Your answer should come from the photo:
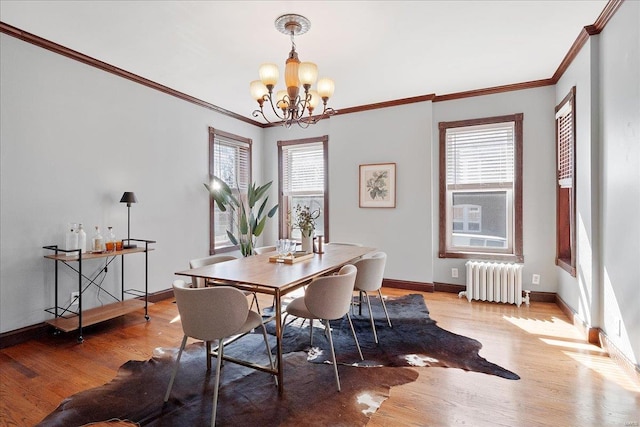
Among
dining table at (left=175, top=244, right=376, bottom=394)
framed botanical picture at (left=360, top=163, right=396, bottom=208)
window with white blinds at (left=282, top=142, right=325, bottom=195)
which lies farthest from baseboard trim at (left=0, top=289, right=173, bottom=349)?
framed botanical picture at (left=360, top=163, right=396, bottom=208)

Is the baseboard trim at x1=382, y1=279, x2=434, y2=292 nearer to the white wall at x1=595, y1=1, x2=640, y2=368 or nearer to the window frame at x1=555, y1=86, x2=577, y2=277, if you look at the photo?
the window frame at x1=555, y1=86, x2=577, y2=277

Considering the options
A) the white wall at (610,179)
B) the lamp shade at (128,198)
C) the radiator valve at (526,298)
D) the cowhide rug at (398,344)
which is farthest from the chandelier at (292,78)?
the radiator valve at (526,298)

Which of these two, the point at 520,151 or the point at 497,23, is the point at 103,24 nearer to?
the point at 497,23

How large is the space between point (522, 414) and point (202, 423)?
1.89 meters

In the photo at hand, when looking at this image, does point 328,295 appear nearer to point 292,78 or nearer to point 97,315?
point 292,78

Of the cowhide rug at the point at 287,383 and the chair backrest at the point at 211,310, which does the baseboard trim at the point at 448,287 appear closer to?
the cowhide rug at the point at 287,383

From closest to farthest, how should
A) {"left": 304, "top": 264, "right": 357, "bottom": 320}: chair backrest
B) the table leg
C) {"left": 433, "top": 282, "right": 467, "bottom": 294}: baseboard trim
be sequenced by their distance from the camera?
1. the table leg
2. {"left": 304, "top": 264, "right": 357, "bottom": 320}: chair backrest
3. {"left": 433, "top": 282, "right": 467, "bottom": 294}: baseboard trim

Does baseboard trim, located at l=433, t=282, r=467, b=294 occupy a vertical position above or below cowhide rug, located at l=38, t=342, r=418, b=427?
above

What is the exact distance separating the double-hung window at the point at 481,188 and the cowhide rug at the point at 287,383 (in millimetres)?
1847

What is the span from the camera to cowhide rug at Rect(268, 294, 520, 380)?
2646 mm

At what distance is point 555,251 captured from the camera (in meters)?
4.15

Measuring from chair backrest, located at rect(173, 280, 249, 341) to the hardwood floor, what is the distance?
0.99m

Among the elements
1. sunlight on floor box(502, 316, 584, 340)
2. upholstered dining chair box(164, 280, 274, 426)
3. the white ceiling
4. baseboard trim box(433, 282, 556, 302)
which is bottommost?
sunlight on floor box(502, 316, 584, 340)

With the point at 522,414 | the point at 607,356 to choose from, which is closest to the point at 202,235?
the point at 522,414
